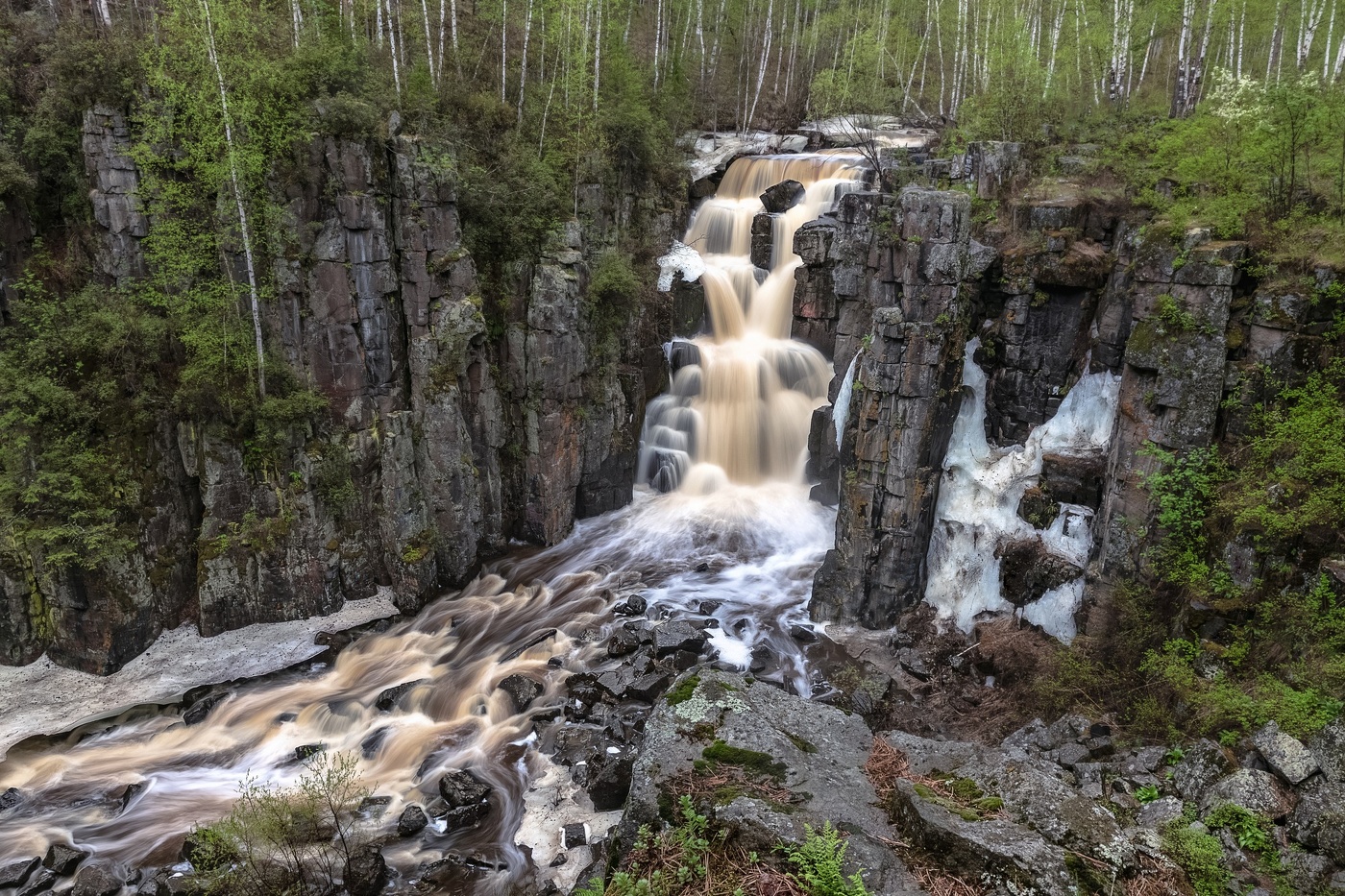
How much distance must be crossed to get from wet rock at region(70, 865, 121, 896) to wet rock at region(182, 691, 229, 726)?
3.63 m

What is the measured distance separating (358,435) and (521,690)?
7.37m

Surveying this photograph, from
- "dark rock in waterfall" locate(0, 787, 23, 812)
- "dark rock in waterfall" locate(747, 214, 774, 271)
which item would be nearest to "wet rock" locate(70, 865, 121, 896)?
"dark rock in waterfall" locate(0, 787, 23, 812)

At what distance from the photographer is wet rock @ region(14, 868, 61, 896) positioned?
1050cm

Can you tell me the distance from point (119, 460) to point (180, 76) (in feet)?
27.7

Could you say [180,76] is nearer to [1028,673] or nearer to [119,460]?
[119,460]

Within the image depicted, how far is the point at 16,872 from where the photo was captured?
35.0ft

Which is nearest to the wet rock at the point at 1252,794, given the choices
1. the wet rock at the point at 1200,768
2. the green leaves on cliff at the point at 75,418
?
the wet rock at the point at 1200,768

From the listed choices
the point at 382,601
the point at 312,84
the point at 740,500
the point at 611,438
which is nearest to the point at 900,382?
the point at 740,500

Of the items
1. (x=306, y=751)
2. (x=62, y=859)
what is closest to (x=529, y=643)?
(x=306, y=751)

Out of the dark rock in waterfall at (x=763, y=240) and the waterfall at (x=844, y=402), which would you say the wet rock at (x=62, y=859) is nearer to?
the waterfall at (x=844, y=402)

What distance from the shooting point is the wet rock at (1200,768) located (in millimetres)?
8789

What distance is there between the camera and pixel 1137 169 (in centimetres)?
1631

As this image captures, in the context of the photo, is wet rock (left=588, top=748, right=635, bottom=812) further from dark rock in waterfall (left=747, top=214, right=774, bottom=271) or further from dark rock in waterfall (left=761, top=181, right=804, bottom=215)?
dark rock in waterfall (left=761, top=181, right=804, bottom=215)

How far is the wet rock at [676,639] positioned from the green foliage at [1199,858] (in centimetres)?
938
